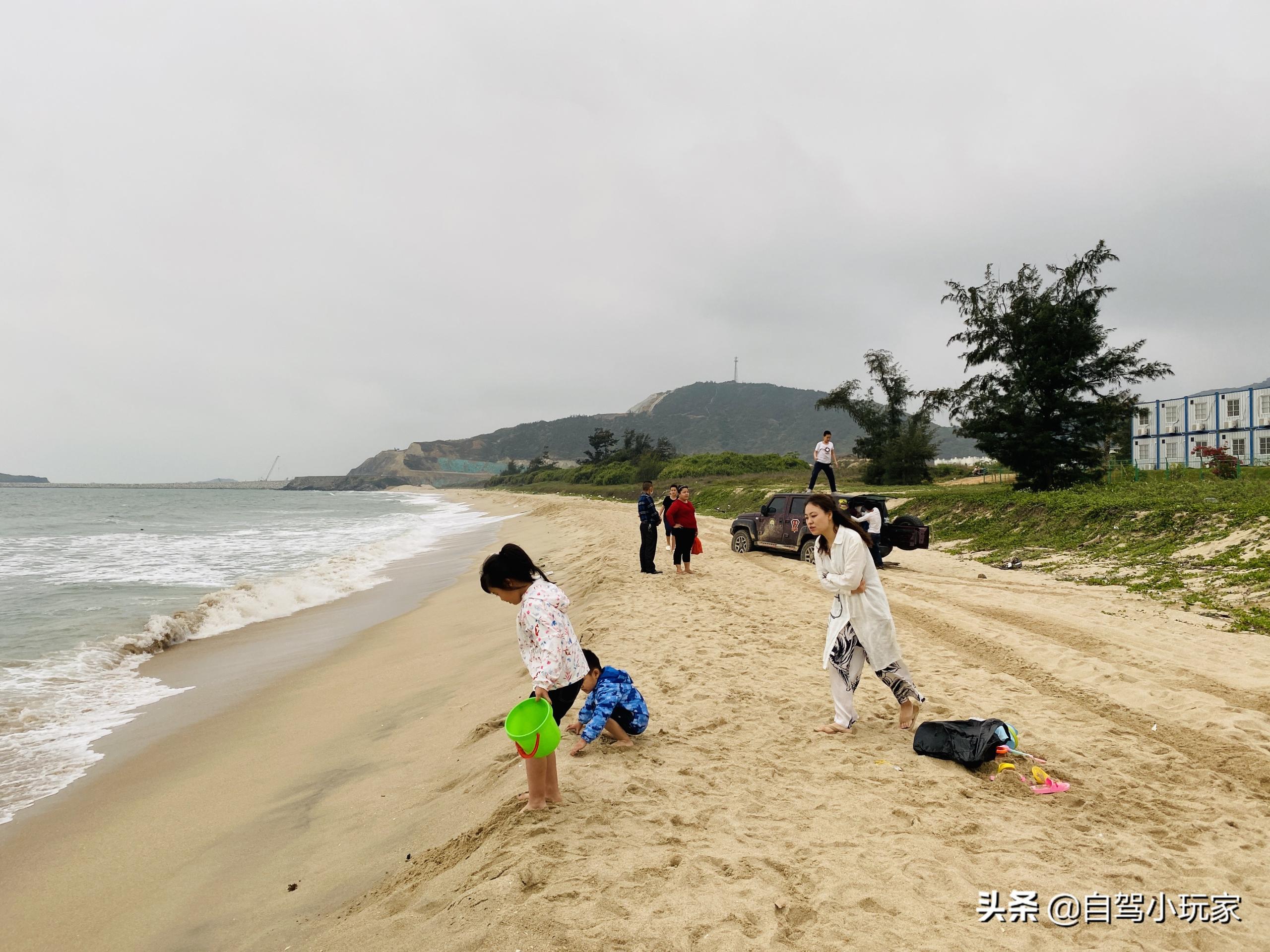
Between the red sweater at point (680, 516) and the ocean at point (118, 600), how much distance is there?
7878mm

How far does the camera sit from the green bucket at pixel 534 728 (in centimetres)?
350

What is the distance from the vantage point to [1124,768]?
474 centimetres

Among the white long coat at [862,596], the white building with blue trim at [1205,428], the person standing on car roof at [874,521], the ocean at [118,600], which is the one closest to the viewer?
the white long coat at [862,596]

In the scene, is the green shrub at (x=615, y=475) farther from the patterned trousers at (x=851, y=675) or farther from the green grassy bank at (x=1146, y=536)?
the patterned trousers at (x=851, y=675)

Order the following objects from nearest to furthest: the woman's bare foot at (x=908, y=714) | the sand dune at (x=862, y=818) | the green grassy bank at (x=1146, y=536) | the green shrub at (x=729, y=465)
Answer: the sand dune at (x=862, y=818) → the woman's bare foot at (x=908, y=714) → the green grassy bank at (x=1146, y=536) → the green shrub at (x=729, y=465)

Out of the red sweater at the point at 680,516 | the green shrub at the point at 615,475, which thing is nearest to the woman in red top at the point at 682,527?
the red sweater at the point at 680,516

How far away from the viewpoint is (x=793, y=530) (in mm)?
15789

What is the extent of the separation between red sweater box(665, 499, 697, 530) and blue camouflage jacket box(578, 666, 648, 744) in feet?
26.4

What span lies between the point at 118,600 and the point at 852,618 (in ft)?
50.2

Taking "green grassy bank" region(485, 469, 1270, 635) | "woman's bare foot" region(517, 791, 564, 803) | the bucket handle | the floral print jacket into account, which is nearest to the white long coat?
the floral print jacket

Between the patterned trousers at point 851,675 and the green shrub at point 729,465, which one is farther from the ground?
the green shrub at point 729,465

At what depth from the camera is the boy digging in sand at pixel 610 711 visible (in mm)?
4777

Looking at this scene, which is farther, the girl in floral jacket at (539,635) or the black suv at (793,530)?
the black suv at (793,530)

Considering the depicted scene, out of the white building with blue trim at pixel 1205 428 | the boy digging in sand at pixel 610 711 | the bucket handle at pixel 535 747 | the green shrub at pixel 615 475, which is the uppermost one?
the white building with blue trim at pixel 1205 428
